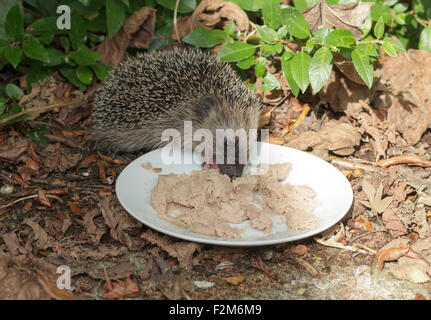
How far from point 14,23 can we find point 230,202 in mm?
3512

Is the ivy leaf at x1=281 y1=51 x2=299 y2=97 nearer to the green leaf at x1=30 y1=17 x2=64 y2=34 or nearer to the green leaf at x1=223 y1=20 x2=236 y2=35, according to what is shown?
the green leaf at x1=223 y1=20 x2=236 y2=35

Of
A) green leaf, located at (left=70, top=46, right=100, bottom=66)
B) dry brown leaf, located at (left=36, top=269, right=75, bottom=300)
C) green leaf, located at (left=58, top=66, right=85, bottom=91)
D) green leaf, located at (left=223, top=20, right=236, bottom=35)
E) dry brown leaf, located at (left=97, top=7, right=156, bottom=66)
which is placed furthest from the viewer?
green leaf, located at (left=58, top=66, right=85, bottom=91)

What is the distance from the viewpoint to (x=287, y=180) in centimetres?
470

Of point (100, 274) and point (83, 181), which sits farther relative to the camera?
point (83, 181)

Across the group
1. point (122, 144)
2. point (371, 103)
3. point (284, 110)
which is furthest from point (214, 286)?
point (371, 103)

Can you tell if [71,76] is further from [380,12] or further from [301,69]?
[380,12]

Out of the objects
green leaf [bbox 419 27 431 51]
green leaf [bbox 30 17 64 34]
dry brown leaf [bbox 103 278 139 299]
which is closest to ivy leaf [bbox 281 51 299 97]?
green leaf [bbox 419 27 431 51]

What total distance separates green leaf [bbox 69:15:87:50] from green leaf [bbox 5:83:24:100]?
939 millimetres

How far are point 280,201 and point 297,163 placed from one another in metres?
0.75

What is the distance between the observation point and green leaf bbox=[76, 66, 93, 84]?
5.89 meters

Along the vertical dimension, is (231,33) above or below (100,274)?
above

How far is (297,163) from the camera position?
4.82 meters

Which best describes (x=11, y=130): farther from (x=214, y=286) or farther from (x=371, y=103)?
(x=371, y=103)

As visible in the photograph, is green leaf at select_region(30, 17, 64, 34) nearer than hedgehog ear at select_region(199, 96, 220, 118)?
No
